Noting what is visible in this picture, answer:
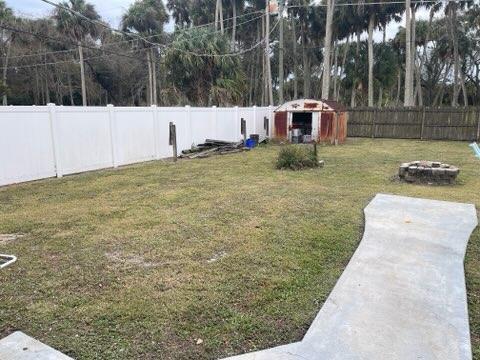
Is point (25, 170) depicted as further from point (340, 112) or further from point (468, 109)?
point (468, 109)

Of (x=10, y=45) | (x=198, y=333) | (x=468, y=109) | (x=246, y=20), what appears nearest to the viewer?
(x=198, y=333)

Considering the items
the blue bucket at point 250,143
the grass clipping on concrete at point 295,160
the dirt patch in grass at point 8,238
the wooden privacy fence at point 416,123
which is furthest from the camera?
the wooden privacy fence at point 416,123

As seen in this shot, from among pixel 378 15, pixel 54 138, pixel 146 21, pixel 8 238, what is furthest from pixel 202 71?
pixel 8 238

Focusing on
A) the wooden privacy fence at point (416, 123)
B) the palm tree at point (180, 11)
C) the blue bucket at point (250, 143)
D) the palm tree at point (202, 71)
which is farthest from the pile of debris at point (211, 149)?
the palm tree at point (180, 11)

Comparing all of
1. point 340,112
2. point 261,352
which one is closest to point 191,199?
point 261,352

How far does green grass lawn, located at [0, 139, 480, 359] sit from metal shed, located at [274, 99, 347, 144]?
8.42 m

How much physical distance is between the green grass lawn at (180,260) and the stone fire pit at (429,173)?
0.93ft

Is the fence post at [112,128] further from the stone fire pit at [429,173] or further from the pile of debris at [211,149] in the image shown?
the stone fire pit at [429,173]

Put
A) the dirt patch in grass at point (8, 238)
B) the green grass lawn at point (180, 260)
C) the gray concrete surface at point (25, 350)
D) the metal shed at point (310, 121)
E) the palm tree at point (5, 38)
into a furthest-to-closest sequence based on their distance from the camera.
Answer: the palm tree at point (5, 38), the metal shed at point (310, 121), the dirt patch in grass at point (8, 238), the green grass lawn at point (180, 260), the gray concrete surface at point (25, 350)

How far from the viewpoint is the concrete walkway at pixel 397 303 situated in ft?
7.18

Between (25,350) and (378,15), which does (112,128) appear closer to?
(25,350)

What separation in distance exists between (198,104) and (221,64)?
2.32 meters

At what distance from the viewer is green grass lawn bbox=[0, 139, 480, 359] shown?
2.42 meters

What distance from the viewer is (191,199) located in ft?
19.6
